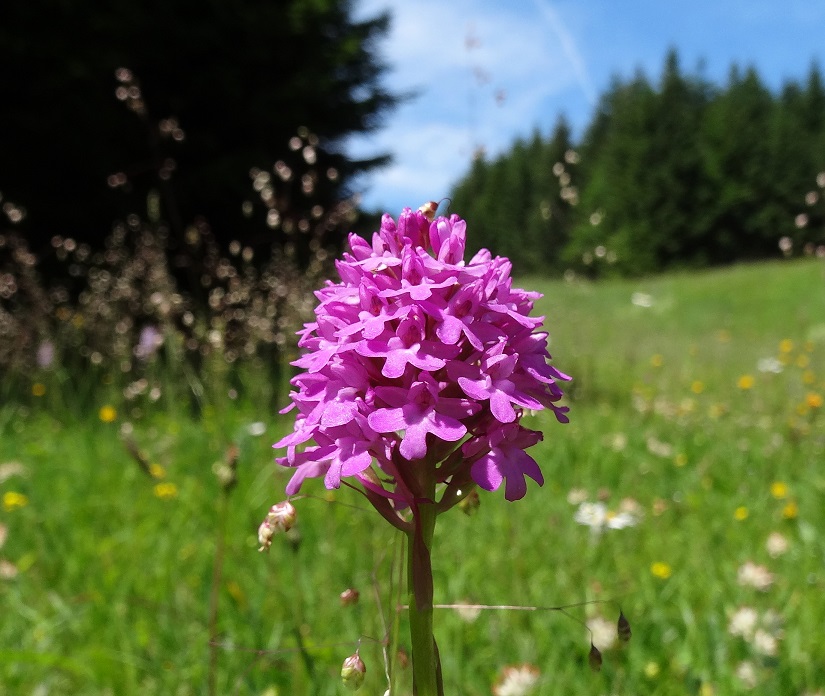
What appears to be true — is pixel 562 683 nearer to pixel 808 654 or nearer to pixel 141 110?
pixel 808 654

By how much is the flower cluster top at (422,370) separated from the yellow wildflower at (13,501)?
9.56 ft

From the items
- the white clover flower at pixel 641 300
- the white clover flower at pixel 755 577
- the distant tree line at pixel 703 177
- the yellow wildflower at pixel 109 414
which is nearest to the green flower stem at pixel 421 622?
the white clover flower at pixel 755 577

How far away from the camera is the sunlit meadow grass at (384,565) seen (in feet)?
6.74

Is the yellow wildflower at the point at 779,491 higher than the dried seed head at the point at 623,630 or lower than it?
higher

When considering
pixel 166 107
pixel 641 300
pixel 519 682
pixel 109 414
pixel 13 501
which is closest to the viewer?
pixel 519 682

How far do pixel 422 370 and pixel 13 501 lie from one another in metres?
3.08

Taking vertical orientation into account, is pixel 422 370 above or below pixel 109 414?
below

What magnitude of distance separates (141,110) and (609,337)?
10974 mm

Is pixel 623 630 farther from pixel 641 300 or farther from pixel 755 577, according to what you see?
pixel 641 300

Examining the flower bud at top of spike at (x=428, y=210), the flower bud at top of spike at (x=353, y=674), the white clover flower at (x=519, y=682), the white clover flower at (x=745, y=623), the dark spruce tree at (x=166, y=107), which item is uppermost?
the dark spruce tree at (x=166, y=107)

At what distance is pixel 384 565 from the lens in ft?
8.49

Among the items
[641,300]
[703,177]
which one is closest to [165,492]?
[641,300]

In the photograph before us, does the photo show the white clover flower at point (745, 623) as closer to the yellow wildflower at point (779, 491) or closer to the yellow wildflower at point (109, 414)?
the yellow wildflower at point (779, 491)

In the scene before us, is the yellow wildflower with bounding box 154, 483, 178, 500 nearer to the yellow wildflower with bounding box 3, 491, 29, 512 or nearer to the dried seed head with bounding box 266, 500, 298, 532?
the yellow wildflower with bounding box 3, 491, 29, 512
